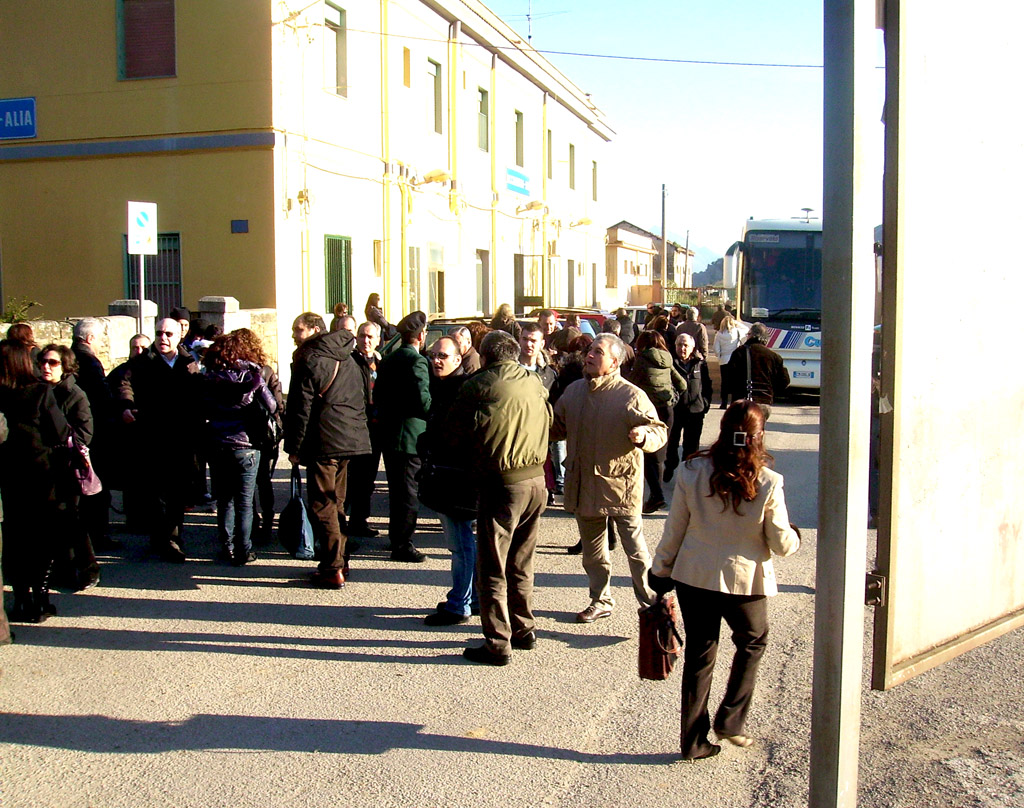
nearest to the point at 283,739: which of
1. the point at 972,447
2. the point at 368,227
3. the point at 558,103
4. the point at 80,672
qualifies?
the point at 80,672

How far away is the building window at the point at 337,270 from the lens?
19.1 metres

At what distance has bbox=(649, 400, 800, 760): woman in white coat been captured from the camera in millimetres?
4246

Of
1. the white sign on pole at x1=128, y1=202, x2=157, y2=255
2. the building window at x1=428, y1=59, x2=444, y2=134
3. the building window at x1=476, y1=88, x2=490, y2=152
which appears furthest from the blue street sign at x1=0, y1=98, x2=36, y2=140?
the building window at x1=476, y1=88, x2=490, y2=152

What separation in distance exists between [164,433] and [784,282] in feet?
46.3

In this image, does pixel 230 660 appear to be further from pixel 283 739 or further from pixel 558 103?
pixel 558 103

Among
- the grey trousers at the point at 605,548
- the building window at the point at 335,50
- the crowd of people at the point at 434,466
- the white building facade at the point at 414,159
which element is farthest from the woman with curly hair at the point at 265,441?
the building window at the point at 335,50

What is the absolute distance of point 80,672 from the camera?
557 cm

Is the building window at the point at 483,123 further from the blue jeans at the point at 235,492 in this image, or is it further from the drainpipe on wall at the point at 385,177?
the blue jeans at the point at 235,492

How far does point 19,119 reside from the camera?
18.1m

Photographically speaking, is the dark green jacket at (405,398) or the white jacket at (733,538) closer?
the white jacket at (733,538)

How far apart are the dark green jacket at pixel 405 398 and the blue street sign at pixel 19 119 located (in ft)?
45.4

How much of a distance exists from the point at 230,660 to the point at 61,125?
51.1ft

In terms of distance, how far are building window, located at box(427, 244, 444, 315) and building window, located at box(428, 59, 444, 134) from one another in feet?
9.21

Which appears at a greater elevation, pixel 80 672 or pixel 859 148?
pixel 859 148
